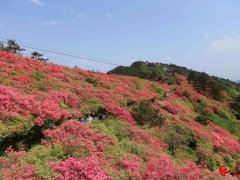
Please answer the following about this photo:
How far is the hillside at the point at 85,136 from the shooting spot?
11164mm

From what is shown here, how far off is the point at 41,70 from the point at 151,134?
32.5 ft

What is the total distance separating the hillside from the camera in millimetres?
11164

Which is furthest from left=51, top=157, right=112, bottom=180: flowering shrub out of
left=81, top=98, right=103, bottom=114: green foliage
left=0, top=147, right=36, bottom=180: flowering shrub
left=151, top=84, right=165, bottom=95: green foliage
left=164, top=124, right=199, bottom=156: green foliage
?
left=151, top=84, right=165, bottom=95: green foliage

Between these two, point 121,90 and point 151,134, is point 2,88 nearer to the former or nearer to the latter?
point 151,134

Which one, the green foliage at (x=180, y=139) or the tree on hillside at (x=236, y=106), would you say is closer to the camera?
the green foliage at (x=180, y=139)

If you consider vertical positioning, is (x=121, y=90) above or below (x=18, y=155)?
above

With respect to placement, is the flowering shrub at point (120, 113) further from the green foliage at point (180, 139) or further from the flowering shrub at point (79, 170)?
the flowering shrub at point (79, 170)

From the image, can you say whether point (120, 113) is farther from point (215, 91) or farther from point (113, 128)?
point (215, 91)

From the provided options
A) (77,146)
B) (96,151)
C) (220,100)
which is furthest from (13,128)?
(220,100)

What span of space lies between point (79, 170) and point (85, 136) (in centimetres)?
321

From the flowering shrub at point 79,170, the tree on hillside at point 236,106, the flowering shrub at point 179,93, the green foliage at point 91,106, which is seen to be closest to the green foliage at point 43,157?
the flowering shrub at point 79,170

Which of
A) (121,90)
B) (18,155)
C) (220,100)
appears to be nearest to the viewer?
(18,155)

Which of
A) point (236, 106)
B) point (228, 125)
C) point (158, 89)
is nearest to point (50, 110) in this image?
point (158, 89)

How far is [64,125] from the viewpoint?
557 inches
